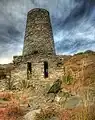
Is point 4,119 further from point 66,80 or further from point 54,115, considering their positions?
point 66,80

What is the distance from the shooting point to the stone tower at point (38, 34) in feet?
85.9

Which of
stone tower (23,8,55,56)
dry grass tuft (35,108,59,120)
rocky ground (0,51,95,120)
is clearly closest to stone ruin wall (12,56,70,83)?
stone tower (23,8,55,56)

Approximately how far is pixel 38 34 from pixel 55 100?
31.7ft

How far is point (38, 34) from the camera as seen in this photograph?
26.4m

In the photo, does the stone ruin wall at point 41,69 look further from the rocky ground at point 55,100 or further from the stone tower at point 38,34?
the rocky ground at point 55,100

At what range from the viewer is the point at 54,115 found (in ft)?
44.2

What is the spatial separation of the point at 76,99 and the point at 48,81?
A: 816 cm

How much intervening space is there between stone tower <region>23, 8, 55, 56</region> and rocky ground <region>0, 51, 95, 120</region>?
3.24m

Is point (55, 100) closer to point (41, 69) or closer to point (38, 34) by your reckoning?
point (41, 69)

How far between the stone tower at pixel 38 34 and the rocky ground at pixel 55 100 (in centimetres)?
324

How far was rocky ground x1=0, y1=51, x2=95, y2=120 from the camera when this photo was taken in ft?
24.0

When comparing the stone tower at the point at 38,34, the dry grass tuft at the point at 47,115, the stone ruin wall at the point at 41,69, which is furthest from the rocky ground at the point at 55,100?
the stone tower at the point at 38,34

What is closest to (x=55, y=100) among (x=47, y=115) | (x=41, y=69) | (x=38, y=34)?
(x=47, y=115)

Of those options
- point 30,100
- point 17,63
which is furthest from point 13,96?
point 17,63
